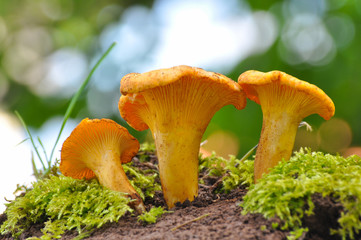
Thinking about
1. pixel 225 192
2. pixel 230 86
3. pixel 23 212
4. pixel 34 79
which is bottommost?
pixel 225 192

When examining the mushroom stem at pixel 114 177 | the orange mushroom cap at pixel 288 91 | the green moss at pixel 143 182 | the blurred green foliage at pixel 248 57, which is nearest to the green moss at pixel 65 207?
the mushroom stem at pixel 114 177

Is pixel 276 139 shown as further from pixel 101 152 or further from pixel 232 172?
pixel 101 152

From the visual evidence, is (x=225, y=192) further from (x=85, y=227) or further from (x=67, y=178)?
(x=67, y=178)

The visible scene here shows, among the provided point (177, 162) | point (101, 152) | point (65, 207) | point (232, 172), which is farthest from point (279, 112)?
point (65, 207)

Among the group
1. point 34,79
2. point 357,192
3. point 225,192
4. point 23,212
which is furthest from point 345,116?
point 34,79

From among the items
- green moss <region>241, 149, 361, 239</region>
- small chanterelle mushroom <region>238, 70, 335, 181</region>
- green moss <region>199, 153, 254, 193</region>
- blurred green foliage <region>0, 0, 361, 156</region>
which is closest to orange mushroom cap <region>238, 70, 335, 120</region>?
small chanterelle mushroom <region>238, 70, 335, 181</region>

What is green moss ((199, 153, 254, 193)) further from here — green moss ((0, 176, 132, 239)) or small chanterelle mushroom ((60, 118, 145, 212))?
green moss ((0, 176, 132, 239))
